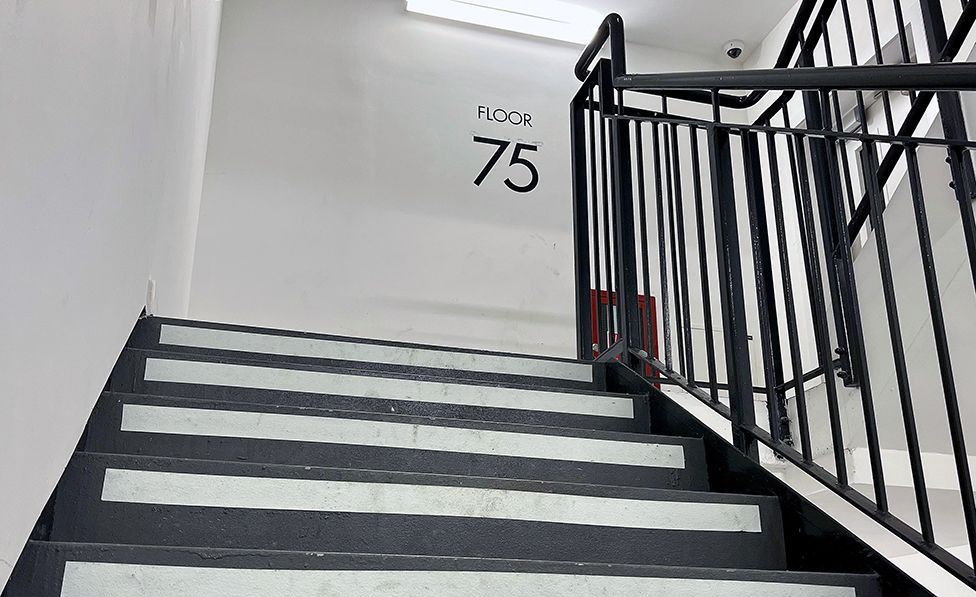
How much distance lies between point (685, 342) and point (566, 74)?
320 cm

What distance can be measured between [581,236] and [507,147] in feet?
6.63

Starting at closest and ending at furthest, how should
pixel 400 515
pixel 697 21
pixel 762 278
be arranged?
1. pixel 400 515
2. pixel 762 278
3. pixel 697 21

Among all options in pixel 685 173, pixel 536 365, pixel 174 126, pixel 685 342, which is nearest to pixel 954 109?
pixel 685 342

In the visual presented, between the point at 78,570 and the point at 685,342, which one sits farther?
the point at 685,342

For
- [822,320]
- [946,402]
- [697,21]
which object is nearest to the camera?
[946,402]

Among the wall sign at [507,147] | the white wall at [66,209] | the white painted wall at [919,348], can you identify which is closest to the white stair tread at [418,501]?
the white wall at [66,209]

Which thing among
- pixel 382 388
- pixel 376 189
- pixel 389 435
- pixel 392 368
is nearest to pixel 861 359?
pixel 389 435

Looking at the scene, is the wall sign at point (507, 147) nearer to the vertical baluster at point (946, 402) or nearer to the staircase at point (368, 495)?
the staircase at point (368, 495)

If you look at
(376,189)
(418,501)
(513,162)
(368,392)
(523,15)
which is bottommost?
(418,501)

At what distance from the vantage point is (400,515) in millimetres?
1580

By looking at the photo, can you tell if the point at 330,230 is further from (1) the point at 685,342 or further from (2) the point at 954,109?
(2) the point at 954,109

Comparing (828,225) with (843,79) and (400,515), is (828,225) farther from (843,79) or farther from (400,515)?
(400,515)

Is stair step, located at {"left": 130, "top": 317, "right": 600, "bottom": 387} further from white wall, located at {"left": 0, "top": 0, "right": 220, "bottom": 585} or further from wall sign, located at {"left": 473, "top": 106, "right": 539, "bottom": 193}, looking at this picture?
wall sign, located at {"left": 473, "top": 106, "right": 539, "bottom": 193}

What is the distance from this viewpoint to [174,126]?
2.68 meters
